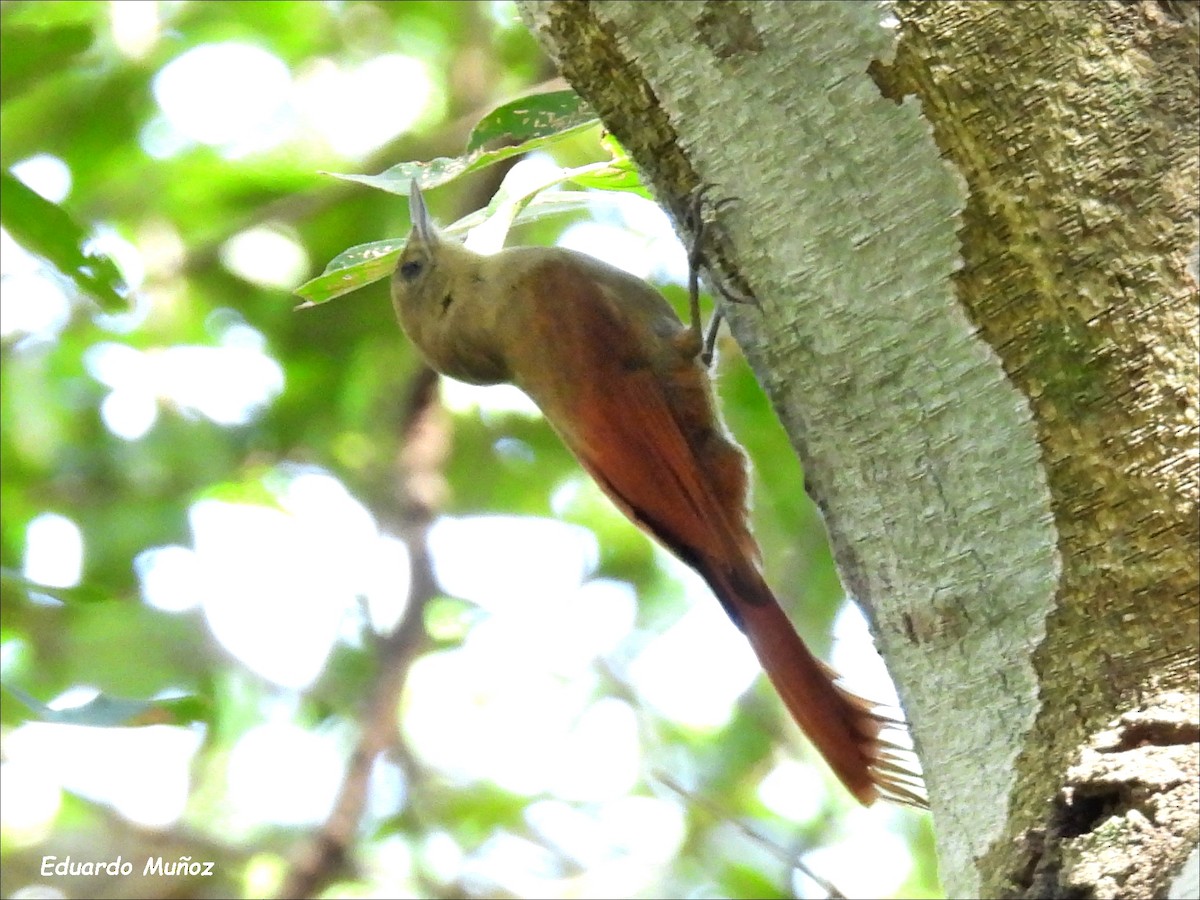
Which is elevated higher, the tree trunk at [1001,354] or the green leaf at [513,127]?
the green leaf at [513,127]

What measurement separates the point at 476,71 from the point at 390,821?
235 cm

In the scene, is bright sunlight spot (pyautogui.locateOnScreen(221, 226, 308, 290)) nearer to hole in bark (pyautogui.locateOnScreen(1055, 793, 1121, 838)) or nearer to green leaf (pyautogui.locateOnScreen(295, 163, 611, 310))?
green leaf (pyautogui.locateOnScreen(295, 163, 611, 310))

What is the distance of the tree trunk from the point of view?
1.13 meters

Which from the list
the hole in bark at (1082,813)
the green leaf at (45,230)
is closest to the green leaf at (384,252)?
the green leaf at (45,230)

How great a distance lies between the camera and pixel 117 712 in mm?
2090

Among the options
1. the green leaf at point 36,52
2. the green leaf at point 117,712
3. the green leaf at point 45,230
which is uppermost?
the green leaf at point 36,52

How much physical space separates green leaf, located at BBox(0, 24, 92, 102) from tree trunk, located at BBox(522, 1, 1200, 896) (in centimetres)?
170

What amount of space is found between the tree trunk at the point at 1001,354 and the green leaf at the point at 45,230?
1.35 meters

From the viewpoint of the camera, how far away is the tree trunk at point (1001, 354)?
113 cm

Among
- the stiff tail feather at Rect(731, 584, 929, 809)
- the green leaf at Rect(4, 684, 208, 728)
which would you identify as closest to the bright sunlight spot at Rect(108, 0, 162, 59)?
the green leaf at Rect(4, 684, 208, 728)

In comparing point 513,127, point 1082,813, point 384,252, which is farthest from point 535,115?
point 1082,813

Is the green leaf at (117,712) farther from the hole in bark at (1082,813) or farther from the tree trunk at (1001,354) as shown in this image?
the hole in bark at (1082,813)

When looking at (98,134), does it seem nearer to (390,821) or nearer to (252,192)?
(252,192)

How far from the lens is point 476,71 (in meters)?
4.15
